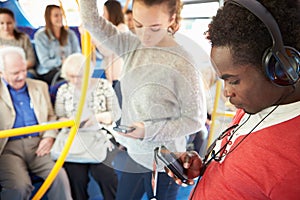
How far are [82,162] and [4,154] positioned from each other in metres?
0.45

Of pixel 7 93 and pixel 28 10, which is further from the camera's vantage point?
pixel 7 93

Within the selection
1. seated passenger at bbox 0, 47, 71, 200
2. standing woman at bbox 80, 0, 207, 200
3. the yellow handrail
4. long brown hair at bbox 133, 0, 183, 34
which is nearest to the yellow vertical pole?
standing woman at bbox 80, 0, 207, 200

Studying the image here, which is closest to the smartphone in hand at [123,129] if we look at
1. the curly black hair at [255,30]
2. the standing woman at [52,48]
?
the curly black hair at [255,30]

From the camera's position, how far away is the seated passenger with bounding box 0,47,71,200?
6.44 feet

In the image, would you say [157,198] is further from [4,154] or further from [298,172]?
[4,154]

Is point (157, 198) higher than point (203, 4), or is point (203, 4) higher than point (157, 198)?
point (203, 4)

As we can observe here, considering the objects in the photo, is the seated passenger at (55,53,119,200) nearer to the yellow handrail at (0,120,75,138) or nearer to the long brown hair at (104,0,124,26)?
the yellow handrail at (0,120,75,138)

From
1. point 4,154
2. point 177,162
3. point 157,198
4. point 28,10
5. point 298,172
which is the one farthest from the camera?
point 4,154

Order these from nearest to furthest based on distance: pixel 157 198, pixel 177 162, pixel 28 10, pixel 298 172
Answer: pixel 298 172
pixel 177 162
pixel 157 198
pixel 28 10

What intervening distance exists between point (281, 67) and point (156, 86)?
1.19ft

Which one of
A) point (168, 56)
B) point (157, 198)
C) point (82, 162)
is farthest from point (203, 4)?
point (82, 162)

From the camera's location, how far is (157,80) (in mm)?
867

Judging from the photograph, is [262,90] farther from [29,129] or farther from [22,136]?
[22,136]

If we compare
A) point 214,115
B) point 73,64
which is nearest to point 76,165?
point 73,64
